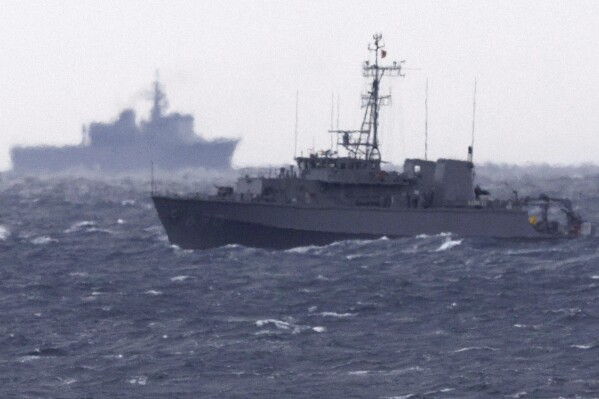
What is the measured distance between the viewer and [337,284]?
42969 millimetres

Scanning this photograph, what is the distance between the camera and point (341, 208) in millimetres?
53469

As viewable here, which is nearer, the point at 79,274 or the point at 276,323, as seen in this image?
the point at 276,323

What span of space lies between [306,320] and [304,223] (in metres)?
17.7

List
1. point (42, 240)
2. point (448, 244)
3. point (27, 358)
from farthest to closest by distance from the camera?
point (42, 240)
point (448, 244)
point (27, 358)

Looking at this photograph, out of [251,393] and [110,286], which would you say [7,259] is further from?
[251,393]

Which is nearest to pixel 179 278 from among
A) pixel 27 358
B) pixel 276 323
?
pixel 276 323

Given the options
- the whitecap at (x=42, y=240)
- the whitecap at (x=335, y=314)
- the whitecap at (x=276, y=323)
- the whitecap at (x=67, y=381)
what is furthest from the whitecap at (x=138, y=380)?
the whitecap at (x=42, y=240)

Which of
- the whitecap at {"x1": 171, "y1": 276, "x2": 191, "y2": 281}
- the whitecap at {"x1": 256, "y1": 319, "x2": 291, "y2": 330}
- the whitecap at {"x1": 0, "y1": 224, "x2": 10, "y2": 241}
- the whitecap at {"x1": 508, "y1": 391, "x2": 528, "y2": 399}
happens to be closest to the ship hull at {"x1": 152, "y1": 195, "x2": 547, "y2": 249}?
the whitecap at {"x1": 171, "y1": 276, "x2": 191, "y2": 281}

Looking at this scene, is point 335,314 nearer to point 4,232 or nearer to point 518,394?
point 518,394

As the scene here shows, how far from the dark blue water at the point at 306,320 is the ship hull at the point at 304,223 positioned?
0.73m

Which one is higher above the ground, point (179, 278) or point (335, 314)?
point (179, 278)

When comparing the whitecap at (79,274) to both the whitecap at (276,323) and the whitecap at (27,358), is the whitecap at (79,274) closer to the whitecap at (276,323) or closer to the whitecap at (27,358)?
the whitecap at (276,323)

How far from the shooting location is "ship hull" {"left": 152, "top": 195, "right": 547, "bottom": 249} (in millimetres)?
53438

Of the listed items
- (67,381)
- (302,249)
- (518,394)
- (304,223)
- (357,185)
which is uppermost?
(357,185)
